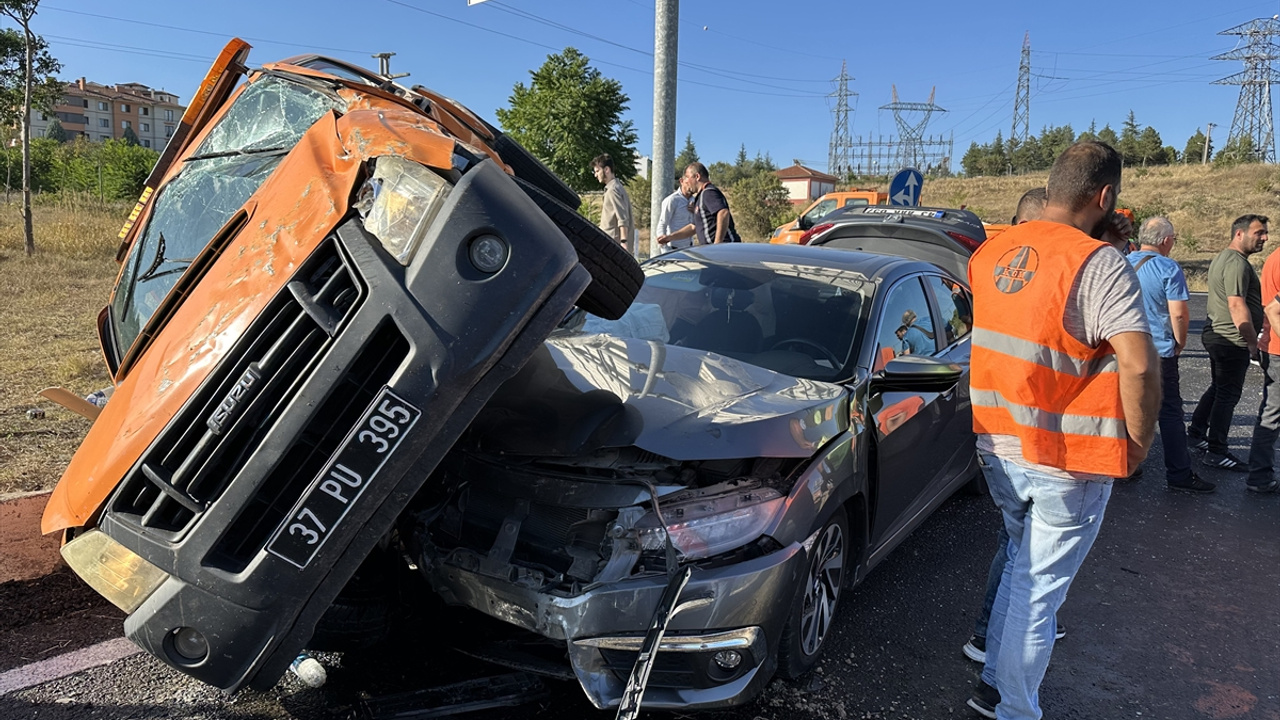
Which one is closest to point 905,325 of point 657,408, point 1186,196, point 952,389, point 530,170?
point 952,389

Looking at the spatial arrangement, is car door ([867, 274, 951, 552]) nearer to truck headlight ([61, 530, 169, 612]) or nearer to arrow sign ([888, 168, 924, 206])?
truck headlight ([61, 530, 169, 612])

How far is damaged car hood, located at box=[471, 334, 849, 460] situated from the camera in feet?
8.69

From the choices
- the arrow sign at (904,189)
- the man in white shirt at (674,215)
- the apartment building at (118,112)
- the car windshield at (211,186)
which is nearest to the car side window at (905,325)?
the car windshield at (211,186)

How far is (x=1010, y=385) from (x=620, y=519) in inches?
53.9

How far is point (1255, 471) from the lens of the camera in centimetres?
575

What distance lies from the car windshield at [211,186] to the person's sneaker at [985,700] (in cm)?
316

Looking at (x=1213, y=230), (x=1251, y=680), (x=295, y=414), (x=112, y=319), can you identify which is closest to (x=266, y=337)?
(x=295, y=414)

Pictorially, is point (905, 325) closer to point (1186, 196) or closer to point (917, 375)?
point (917, 375)

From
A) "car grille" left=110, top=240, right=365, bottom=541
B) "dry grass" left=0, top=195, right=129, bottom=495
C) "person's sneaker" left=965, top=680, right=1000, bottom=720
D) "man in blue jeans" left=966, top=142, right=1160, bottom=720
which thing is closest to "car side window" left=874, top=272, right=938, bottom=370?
"man in blue jeans" left=966, top=142, right=1160, bottom=720

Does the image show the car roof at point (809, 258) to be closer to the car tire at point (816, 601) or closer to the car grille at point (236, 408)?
the car tire at point (816, 601)

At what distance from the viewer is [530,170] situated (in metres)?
2.81

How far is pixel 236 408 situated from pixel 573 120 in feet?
124

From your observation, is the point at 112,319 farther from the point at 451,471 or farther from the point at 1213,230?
the point at 1213,230

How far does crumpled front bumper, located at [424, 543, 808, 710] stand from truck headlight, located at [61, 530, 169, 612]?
851 millimetres
